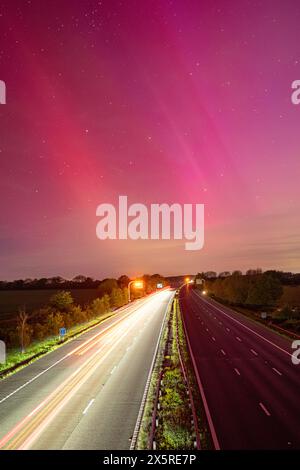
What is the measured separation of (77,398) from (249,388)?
1267cm

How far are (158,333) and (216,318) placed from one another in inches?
837

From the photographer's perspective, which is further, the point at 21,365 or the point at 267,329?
the point at 267,329

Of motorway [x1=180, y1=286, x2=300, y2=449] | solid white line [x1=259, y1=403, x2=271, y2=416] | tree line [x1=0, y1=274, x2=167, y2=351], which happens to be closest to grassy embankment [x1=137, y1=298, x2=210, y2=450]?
Answer: motorway [x1=180, y1=286, x2=300, y2=449]

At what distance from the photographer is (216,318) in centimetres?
7050

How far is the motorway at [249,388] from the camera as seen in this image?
66.1ft

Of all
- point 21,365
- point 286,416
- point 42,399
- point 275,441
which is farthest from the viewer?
point 21,365

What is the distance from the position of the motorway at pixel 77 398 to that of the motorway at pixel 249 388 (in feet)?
16.6

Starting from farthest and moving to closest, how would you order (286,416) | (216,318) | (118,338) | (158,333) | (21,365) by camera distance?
(216,318) < (158,333) < (118,338) < (21,365) < (286,416)

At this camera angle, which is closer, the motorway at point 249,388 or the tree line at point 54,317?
the motorway at point 249,388

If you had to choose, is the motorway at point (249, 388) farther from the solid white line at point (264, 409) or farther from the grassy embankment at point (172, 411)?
the grassy embankment at point (172, 411)

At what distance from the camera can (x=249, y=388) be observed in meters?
28.0

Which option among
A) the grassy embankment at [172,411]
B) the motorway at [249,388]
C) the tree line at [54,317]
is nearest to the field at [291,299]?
the tree line at [54,317]

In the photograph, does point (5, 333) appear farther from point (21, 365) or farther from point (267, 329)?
point (267, 329)
